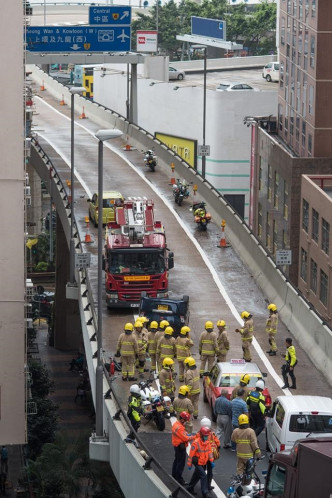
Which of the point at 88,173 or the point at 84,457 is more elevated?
the point at 88,173

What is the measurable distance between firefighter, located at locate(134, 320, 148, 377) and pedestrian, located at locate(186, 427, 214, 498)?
10.4 metres

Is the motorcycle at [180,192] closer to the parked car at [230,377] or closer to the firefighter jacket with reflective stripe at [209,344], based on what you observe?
the firefighter jacket with reflective stripe at [209,344]

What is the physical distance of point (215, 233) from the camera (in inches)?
2403

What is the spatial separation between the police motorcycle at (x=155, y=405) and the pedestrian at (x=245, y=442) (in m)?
4.51

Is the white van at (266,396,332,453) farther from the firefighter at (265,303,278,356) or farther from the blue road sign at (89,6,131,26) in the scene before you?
the blue road sign at (89,6,131,26)

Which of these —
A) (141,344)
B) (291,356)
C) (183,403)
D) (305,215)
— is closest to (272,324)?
(291,356)

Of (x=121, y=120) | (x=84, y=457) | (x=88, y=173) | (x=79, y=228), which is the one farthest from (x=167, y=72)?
(x=84, y=457)

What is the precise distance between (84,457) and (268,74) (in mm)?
77867

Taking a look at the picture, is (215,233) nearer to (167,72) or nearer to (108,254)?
(108,254)

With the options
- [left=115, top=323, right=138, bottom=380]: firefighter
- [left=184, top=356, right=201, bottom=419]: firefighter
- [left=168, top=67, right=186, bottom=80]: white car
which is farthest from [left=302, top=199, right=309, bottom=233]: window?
[left=168, top=67, right=186, bottom=80]: white car

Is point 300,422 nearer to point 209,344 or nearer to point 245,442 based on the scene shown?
point 245,442

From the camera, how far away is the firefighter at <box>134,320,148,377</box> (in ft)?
135

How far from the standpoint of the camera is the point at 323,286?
2530 inches

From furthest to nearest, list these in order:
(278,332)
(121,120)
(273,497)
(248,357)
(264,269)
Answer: (121,120) < (264,269) < (278,332) < (248,357) < (273,497)
